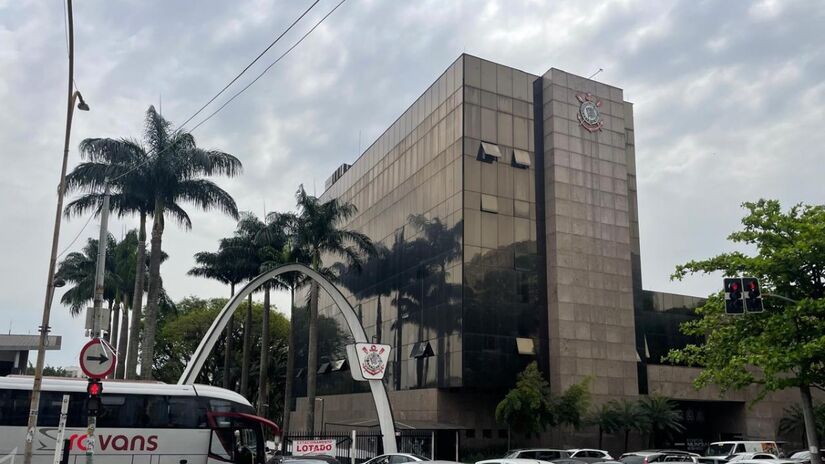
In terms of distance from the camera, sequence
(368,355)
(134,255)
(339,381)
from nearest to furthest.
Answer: (368,355) → (339,381) → (134,255)

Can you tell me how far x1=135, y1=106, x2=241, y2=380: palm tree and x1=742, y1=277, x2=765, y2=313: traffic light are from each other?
29.7 m

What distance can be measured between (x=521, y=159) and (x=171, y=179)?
21.7 meters

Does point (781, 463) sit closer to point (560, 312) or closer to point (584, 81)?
point (560, 312)

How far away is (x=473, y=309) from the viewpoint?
142 feet

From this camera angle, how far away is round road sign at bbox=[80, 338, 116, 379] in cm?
1481

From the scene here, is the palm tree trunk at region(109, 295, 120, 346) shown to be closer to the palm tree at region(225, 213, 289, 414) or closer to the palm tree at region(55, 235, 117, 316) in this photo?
the palm tree at region(55, 235, 117, 316)

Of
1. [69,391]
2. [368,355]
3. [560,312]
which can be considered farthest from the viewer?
[560,312]

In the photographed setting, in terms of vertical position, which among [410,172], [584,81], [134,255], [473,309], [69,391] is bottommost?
[69,391]

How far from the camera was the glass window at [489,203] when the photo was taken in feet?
149

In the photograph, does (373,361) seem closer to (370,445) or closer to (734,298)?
(370,445)

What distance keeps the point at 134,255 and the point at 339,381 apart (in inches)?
832

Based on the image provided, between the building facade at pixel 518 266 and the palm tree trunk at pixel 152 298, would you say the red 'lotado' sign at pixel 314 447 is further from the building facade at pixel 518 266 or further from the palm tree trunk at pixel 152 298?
the palm tree trunk at pixel 152 298

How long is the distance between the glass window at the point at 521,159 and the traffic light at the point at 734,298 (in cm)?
2578

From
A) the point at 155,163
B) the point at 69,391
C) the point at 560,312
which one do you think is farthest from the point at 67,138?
the point at 560,312
